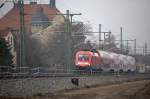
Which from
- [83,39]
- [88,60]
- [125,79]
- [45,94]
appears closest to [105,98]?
[45,94]

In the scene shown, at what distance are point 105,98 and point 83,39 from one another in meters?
39.4

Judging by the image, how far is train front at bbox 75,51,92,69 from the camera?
52969mm

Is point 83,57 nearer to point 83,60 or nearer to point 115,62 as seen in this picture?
point 83,60

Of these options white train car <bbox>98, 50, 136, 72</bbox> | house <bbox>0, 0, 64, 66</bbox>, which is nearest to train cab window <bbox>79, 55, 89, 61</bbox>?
white train car <bbox>98, 50, 136, 72</bbox>

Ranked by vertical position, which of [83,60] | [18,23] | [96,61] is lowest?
[96,61]

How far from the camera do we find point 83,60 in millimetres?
53469

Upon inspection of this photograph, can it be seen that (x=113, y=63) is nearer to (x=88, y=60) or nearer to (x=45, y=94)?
(x=88, y=60)

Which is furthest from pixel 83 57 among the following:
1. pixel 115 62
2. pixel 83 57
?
pixel 115 62

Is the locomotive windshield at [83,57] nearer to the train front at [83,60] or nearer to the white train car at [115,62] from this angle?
the train front at [83,60]

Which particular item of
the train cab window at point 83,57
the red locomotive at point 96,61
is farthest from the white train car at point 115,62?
the train cab window at point 83,57

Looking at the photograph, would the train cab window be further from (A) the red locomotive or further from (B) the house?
(B) the house

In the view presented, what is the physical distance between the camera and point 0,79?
2858 cm

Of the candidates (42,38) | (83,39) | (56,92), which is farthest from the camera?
(83,39)

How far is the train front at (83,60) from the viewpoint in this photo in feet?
174
